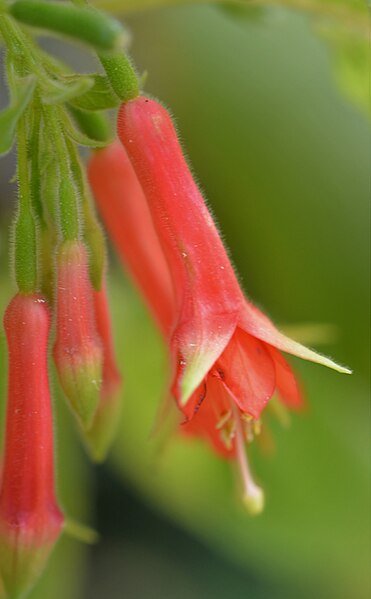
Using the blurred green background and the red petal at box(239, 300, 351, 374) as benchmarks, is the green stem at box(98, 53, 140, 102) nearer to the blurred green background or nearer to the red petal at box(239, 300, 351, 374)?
the red petal at box(239, 300, 351, 374)

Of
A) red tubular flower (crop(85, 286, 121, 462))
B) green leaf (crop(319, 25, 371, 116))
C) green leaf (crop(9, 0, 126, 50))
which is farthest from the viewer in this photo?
green leaf (crop(319, 25, 371, 116))

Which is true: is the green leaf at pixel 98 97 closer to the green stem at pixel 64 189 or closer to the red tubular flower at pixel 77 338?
the green stem at pixel 64 189

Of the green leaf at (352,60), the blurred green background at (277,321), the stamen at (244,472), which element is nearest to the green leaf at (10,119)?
the stamen at (244,472)

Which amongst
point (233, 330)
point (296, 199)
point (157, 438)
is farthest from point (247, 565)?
point (233, 330)

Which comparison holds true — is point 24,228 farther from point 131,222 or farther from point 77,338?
point 131,222

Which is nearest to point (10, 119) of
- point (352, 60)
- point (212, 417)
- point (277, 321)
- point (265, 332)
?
point (265, 332)

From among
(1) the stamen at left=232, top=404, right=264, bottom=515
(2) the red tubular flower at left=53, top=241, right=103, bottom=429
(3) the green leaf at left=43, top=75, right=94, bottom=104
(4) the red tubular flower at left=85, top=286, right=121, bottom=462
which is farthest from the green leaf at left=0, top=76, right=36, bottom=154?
(1) the stamen at left=232, top=404, right=264, bottom=515
